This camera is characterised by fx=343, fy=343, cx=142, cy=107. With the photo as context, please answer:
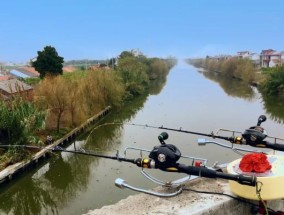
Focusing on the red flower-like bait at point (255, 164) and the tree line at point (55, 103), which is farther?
the tree line at point (55, 103)

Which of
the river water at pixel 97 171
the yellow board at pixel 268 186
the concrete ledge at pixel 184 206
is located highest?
the yellow board at pixel 268 186

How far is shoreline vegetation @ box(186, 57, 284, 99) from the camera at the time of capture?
35.8 metres

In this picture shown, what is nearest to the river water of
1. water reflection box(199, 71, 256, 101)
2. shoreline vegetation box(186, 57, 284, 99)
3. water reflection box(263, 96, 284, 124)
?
water reflection box(263, 96, 284, 124)

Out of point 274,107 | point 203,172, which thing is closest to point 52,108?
point 203,172

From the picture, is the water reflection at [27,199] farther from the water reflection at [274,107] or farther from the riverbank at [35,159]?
the water reflection at [274,107]

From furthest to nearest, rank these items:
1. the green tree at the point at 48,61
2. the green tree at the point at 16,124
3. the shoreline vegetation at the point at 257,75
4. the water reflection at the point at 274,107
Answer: the shoreline vegetation at the point at 257,75
the green tree at the point at 48,61
the water reflection at the point at 274,107
the green tree at the point at 16,124

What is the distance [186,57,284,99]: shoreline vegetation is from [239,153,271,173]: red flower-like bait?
1363 inches

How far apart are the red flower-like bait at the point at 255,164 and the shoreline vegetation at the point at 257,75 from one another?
34611 millimetres

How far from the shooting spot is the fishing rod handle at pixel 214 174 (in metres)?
2.50

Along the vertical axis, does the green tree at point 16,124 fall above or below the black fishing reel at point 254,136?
below

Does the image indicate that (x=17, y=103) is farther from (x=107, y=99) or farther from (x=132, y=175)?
(x=107, y=99)

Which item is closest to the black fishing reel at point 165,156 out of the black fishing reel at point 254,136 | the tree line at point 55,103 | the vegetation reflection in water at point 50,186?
the black fishing reel at point 254,136

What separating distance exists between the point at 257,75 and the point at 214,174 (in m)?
52.2

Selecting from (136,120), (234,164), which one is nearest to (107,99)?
(136,120)
